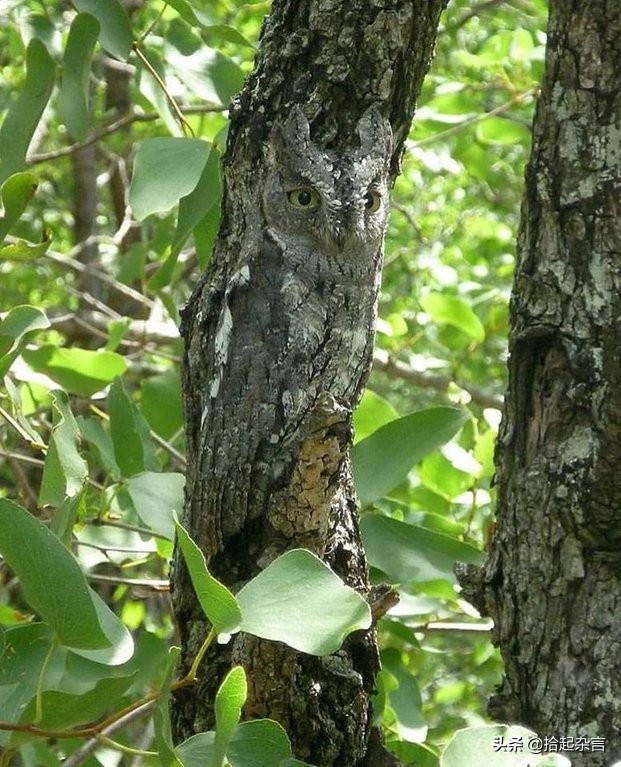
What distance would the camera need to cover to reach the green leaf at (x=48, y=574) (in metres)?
0.92

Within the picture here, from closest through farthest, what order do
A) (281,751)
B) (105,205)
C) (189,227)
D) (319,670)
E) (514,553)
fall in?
(281,751)
(319,670)
(189,227)
(514,553)
(105,205)

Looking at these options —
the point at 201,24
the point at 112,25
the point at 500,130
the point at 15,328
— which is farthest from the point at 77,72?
the point at 500,130

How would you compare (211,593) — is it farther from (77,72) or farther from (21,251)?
(77,72)

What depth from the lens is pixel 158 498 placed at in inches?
52.8

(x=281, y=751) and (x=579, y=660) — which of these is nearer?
(x=281, y=751)

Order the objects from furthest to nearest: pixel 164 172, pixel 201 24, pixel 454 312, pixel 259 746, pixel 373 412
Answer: pixel 454 312, pixel 373 412, pixel 201 24, pixel 164 172, pixel 259 746

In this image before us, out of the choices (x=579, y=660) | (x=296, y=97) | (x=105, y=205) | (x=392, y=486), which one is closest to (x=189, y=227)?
(x=296, y=97)

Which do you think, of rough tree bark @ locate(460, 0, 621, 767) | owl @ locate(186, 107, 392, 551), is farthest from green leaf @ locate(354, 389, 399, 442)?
owl @ locate(186, 107, 392, 551)

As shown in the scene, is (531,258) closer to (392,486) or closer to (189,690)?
(392,486)

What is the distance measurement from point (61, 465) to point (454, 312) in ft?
3.94

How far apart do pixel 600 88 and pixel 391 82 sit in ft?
1.45

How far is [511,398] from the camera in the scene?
153cm

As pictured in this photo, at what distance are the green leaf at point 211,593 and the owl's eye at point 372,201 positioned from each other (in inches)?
20.4

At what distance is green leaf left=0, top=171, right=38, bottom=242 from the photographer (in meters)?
1.26
